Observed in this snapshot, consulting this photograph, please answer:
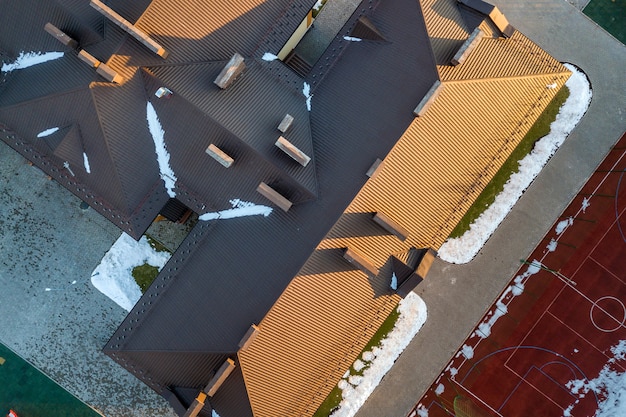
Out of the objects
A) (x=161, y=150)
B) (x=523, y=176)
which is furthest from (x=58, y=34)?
(x=523, y=176)

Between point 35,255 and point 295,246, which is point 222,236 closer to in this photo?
point 295,246

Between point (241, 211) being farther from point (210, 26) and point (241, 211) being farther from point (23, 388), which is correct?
point (23, 388)

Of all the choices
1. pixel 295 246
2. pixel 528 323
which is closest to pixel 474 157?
pixel 295 246

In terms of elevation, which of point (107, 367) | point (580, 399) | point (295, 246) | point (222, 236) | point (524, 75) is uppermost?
point (524, 75)

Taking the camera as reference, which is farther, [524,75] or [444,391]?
[444,391]

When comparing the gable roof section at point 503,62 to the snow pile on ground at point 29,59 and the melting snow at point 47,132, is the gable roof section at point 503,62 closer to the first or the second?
the melting snow at point 47,132

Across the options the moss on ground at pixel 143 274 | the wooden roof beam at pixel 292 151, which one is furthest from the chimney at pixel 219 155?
the moss on ground at pixel 143 274

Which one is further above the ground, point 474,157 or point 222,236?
point 474,157
